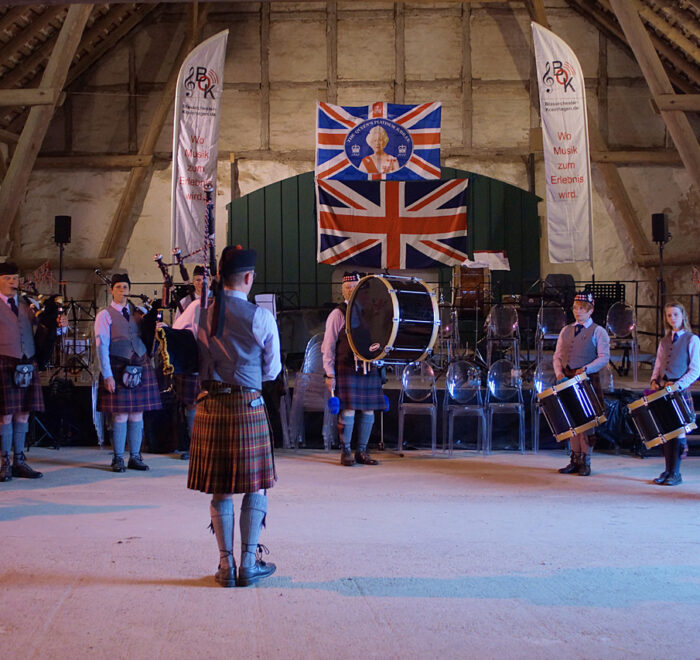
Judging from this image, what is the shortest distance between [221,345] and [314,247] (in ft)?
30.9

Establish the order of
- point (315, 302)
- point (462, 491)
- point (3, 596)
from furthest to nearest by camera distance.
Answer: point (315, 302) < point (462, 491) < point (3, 596)

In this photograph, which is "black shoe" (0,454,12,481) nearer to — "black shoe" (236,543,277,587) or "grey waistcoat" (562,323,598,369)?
"black shoe" (236,543,277,587)

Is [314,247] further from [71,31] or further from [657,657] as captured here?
[657,657]

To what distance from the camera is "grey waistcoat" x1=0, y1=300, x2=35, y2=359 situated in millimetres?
6145

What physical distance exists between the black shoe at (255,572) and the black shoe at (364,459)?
9.95 ft

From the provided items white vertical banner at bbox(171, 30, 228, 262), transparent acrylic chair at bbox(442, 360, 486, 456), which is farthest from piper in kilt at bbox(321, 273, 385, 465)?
white vertical banner at bbox(171, 30, 228, 262)

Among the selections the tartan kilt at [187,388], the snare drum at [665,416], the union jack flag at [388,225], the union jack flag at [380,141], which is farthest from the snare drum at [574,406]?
the union jack flag at [388,225]

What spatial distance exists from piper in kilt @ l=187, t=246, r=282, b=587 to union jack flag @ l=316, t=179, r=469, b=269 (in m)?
7.76

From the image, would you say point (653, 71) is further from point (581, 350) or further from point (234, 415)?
point (234, 415)

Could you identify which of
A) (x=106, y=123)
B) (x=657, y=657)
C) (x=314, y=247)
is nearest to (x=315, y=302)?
(x=314, y=247)

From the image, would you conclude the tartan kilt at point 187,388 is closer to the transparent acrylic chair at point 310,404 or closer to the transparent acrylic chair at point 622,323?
the transparent acrylic chair at point 310,404

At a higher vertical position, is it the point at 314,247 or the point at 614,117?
the point at 614,117

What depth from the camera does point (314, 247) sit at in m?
13.0

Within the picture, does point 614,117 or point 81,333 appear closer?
point 81,333
